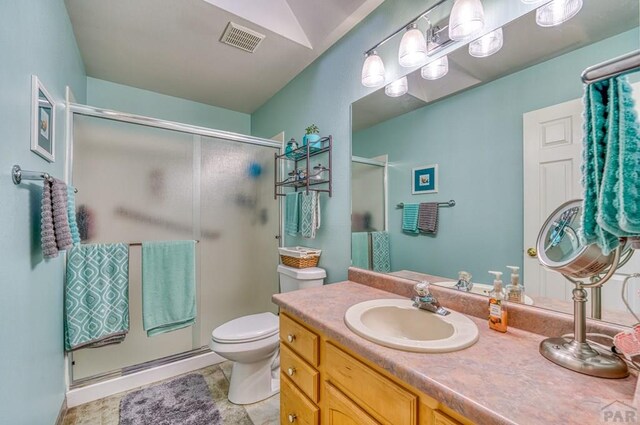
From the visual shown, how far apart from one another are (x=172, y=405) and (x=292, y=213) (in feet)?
4.78

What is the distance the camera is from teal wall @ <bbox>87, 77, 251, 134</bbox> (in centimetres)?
242

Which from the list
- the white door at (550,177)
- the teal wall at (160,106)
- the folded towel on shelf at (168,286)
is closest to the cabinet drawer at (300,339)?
the white door at (550,177)

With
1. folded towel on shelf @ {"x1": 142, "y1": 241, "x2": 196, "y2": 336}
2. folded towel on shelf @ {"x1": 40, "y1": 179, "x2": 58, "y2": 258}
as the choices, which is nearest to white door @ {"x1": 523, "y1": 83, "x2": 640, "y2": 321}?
folded towel on shelf @ {"x1": 40, "y1": 179, "x2": 58, "y2": 258}

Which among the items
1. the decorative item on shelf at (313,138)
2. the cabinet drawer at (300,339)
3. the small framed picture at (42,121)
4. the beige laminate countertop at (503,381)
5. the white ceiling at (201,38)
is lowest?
the cabinet drawer at (300,339)

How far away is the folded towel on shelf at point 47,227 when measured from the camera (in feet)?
3.54

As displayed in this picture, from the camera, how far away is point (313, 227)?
189cm

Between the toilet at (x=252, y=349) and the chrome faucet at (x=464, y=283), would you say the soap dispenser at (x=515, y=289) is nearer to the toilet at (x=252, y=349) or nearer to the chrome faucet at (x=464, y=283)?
the chrome faucet at (x=464, y=283)

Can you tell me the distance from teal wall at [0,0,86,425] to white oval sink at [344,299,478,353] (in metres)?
1.12

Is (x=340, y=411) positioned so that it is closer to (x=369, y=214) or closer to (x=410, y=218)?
(x=410, y=218)

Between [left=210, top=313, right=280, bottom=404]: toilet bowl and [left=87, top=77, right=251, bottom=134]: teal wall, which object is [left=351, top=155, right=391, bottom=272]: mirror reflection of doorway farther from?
[left=87, top=77, right=251, bottom=134]: teal wall

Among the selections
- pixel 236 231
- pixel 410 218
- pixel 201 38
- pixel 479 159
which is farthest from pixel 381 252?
pixel 201 38

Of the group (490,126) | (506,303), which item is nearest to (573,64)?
(490,126)

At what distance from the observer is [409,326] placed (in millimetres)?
1079

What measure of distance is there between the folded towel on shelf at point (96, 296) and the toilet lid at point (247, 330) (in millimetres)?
636
